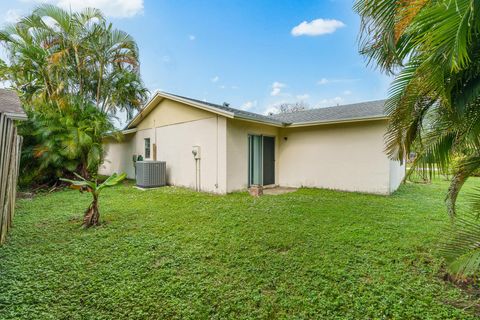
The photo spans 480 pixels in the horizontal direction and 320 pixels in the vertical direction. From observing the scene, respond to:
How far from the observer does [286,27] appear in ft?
39.2

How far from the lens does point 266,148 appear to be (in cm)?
998

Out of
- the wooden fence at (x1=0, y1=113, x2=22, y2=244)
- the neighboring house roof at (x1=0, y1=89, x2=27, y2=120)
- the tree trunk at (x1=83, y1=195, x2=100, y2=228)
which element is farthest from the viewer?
the tree trunk at (x1=83, y1=195, x2=100, y2=228)

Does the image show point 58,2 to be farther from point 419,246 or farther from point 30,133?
point 419,246

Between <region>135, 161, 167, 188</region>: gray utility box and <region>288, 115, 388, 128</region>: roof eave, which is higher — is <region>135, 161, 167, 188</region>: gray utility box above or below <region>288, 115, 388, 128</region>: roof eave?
below

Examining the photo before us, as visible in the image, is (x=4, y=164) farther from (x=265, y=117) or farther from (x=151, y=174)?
(x=265, y=117)

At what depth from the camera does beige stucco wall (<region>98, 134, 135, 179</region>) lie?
13623 mm

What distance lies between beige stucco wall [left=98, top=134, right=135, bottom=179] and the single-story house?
2.91m

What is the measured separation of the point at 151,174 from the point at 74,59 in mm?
6140

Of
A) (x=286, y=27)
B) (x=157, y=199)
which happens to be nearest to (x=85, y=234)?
(x=157, y=199)

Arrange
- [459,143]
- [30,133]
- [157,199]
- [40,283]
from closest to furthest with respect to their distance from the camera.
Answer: [459,143], [40,283], [157,199], [30,133]

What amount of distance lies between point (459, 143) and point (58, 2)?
545 inches

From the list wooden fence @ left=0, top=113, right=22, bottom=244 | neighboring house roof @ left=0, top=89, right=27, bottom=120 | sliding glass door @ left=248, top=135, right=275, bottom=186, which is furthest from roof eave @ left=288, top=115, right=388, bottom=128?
wooden fence @ left=0, top=113, right=22, bottom=244

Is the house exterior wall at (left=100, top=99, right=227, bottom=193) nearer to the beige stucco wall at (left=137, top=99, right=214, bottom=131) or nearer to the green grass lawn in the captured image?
the beige stucco wall at (left=137, top=99, right=214, bottom=131)

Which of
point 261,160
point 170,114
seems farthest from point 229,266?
point 170,114
